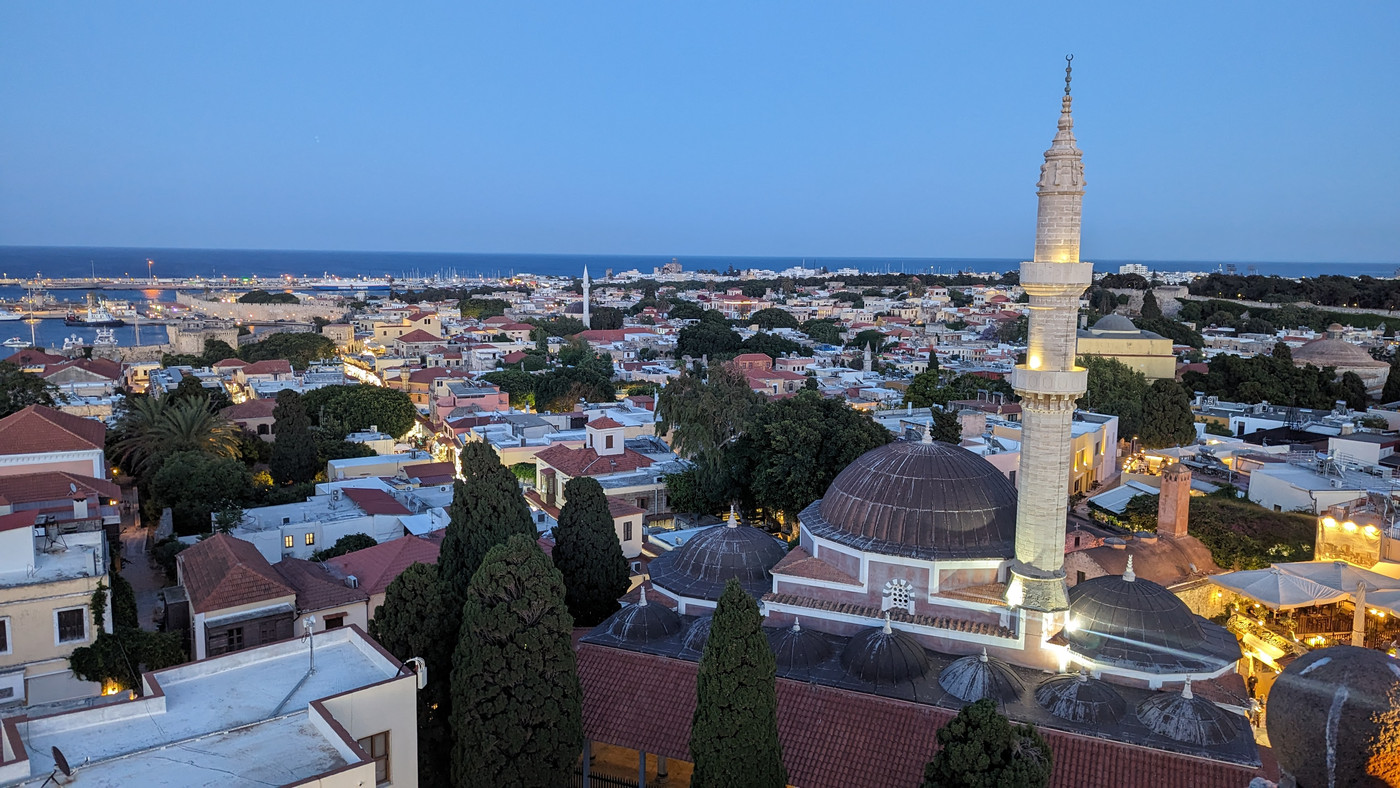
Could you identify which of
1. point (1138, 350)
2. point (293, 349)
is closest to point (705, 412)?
point (1138, 350)

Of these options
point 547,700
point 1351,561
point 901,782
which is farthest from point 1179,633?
point 1351,561

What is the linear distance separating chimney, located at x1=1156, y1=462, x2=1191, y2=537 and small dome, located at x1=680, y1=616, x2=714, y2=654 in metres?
12.1

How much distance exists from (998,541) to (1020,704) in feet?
10.2

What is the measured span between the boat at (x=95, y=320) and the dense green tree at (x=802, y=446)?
125 metres

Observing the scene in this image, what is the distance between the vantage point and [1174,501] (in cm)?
2050

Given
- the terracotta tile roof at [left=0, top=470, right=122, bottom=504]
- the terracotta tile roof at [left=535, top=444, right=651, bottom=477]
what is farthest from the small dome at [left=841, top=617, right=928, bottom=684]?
the terracotta tile roof at [left=0, top=470, right=122, bottom=504]

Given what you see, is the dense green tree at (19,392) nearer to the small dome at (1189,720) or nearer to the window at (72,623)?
the window at (72,623)

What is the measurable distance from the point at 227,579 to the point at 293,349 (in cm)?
5393

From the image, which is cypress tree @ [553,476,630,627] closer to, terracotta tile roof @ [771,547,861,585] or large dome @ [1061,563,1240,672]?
terracotta tile roof @ [771,547,861,585]

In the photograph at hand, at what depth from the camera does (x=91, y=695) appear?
15820 millimetres

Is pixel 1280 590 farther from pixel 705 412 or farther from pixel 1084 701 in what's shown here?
pixel 705 412

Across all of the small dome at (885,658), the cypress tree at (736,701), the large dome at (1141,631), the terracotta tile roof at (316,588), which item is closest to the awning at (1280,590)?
the large dome at (1141,631)

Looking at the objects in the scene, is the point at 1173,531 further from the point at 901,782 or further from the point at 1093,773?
the point at 901,782

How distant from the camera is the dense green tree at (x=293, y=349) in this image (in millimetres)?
65125
